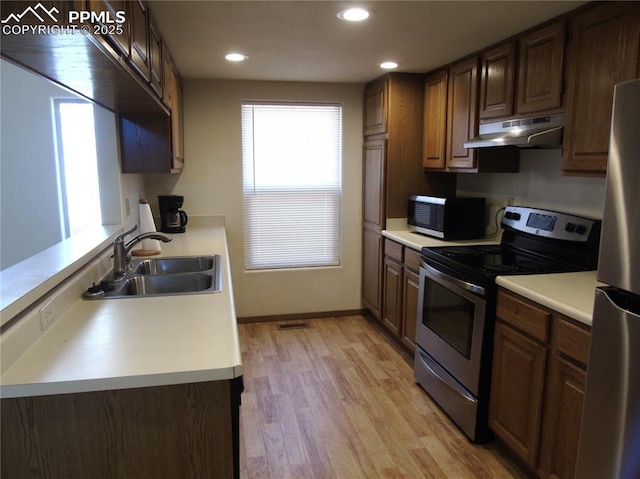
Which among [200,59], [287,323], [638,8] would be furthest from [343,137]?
[638,8]

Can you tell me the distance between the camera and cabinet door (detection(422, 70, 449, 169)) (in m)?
3.36

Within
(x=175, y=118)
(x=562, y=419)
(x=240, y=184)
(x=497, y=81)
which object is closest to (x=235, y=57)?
(x=175, y=118)

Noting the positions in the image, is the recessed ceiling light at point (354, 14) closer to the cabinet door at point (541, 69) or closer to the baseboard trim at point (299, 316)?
the cabinet door at point (541, 69)

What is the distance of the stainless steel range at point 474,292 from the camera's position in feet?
7.77

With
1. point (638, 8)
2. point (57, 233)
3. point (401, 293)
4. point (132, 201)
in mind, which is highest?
point (638, 8)

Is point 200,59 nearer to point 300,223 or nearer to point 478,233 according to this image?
point 300,223

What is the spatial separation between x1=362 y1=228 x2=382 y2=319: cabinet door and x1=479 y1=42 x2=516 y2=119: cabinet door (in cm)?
143

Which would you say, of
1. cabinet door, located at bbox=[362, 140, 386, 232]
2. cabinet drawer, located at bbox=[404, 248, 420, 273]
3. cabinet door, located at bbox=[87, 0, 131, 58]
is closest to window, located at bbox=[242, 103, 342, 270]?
cabinet door, located at bbox=[362, 140, 386, 232]

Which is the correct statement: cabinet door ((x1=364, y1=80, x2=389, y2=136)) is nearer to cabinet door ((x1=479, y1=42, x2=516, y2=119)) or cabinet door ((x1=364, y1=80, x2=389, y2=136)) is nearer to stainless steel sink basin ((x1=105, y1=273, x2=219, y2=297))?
cabinet door ((x1=479, y1=42, x2=516, y2=119))

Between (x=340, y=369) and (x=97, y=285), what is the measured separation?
1882 mm

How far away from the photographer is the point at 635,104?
1347 mm

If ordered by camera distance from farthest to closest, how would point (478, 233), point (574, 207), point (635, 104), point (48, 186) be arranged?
1. point (48, 186)
2. point (478, 233)
3. point (574, 207)
4. point (635, 104)

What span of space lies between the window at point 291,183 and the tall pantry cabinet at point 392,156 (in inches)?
16.0

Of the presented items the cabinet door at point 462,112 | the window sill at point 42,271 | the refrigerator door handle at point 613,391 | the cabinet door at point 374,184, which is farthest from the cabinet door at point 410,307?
the window sill at point 42,271
